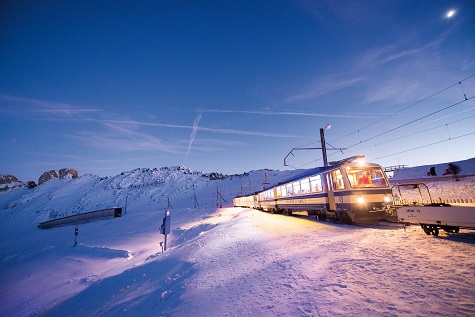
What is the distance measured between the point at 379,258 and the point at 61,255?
27236mm

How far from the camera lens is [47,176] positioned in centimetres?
14750

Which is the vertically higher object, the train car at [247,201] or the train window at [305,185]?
the train window at [305,185]

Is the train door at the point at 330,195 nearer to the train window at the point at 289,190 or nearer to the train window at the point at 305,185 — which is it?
the train window at the point at 305,185

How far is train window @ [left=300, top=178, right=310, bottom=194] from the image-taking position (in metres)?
15.8

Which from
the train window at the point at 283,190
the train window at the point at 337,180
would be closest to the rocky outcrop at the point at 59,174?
the train window at the point at 283,190

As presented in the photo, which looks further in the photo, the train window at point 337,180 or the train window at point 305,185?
the train window at point 305,185

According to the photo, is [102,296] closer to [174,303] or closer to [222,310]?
[174,303]

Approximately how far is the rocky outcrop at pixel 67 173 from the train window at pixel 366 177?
7109 inches

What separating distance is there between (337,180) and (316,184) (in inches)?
85.3

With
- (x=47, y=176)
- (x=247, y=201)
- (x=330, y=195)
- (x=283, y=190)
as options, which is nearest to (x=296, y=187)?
(x=283, y=190)

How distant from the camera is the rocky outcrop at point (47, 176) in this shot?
146 m

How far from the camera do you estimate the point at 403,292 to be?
12.0 ft

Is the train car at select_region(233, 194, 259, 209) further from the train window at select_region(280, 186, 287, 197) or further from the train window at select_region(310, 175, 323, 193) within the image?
the train window at select_region(310, 175, 323, 193)

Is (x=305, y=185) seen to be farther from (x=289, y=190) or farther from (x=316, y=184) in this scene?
(x=289, y=190)
